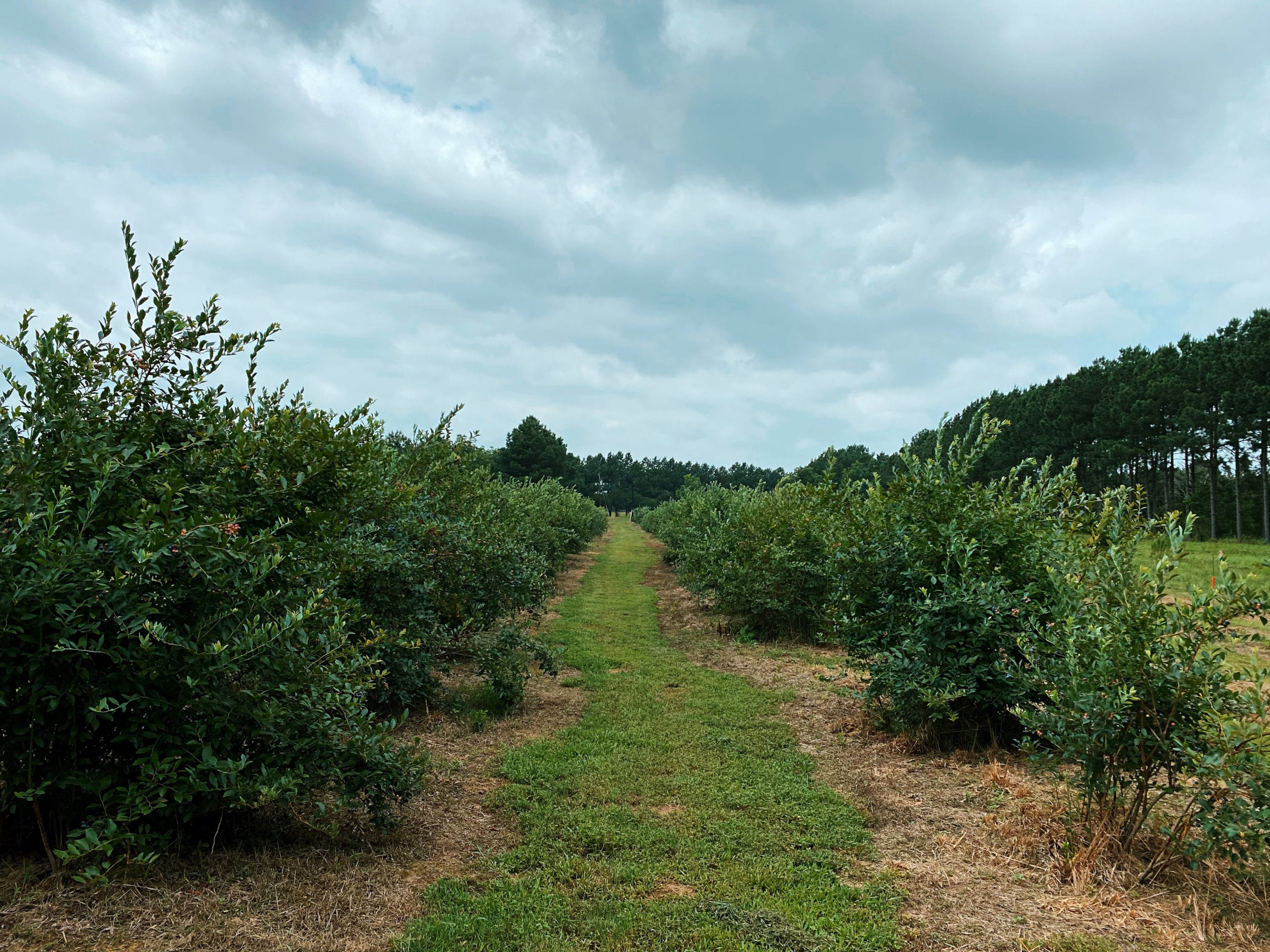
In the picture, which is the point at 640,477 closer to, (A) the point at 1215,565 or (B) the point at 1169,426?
(B) the point at 1169,426

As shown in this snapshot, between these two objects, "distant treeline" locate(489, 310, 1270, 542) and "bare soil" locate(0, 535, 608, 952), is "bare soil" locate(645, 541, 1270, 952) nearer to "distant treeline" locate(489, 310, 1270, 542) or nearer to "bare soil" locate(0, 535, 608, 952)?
"bare soil" locate(0, 535, 608, 952)

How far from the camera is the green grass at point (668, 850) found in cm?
346

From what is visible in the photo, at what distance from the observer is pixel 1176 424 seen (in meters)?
38.1

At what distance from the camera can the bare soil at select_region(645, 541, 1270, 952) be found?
11.3 feet

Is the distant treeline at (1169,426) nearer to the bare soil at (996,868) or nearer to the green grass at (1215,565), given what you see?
the green grass at (1215,565)

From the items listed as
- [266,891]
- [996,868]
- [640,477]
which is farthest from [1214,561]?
[640,477]

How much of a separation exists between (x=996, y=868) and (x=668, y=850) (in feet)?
6.30

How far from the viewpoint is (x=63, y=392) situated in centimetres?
349

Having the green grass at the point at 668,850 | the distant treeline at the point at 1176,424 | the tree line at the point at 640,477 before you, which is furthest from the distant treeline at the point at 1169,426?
the tree line at the point at 640,477

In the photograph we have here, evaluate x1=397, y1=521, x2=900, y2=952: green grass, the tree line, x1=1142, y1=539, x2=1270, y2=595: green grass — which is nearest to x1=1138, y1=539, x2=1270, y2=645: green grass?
x1=1142, y1=539, x2=1270, y2=595: green grass

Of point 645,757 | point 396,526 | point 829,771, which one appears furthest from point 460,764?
point 829,771

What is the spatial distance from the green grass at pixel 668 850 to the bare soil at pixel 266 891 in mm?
242

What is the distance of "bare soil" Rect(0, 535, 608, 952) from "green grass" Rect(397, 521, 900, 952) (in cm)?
24

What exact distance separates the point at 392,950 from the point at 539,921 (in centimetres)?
70
